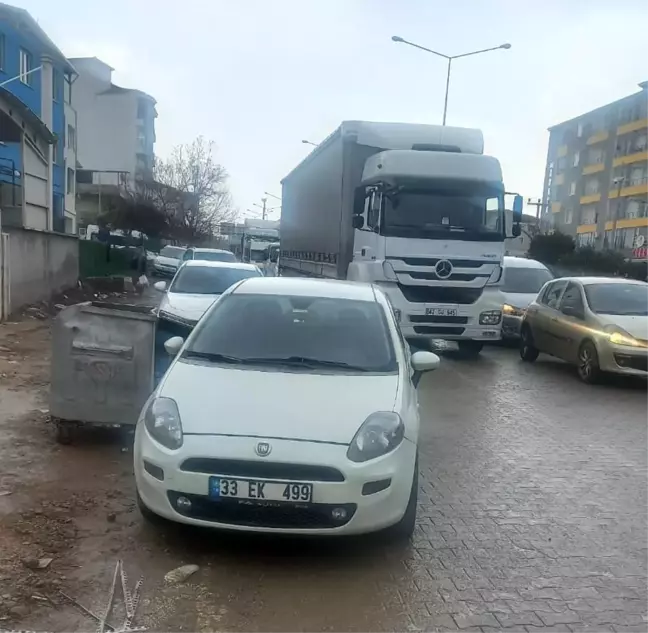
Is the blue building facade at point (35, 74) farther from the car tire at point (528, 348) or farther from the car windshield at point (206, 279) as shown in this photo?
the car tire at point (528, 348)

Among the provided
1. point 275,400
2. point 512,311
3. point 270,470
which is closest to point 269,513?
point 270,470

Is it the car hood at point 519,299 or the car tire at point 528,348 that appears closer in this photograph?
the car tire at point 528,348

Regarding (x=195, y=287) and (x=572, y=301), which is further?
(x=572, y=301)

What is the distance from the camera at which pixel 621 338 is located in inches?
408

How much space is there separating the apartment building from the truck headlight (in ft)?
143

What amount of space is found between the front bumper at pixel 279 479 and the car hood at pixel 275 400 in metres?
0.10

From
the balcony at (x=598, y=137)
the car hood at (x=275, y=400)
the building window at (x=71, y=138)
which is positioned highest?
the balcony at (x=598, y=137)

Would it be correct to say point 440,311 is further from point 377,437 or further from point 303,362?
point 377,437

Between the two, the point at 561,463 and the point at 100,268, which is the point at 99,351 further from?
the point at 100,268

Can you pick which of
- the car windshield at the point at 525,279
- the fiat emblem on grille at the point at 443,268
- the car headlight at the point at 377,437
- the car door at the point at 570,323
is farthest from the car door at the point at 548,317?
the car headlight at the point at 377,437

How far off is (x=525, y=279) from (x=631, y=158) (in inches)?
2030

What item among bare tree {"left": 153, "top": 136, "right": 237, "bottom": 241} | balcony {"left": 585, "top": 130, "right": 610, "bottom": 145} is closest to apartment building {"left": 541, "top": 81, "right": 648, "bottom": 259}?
balcony {"left": 585, "top": 130, "right": 610, "bottom": 145}

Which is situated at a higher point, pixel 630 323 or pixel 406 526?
pixel 630 323

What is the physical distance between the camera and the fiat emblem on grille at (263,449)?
4.03 metres
